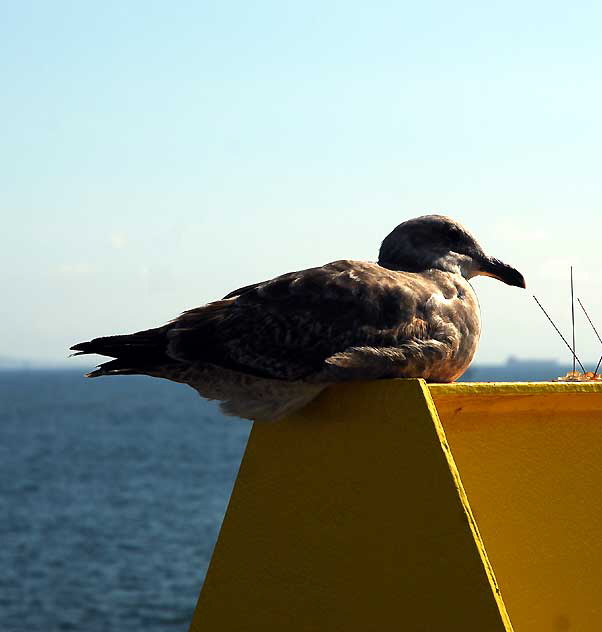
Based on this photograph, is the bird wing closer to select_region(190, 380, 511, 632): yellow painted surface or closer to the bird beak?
select_region(190, 380, 511, 632): yellow painted surface

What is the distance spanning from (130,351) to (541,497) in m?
1.80

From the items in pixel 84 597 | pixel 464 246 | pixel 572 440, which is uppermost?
pixel 464 246

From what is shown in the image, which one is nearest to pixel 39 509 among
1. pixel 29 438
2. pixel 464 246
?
pixel 29 438

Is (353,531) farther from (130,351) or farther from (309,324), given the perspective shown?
(130,351)

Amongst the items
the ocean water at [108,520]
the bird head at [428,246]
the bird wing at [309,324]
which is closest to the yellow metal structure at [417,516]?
the bird wing at [309,324]

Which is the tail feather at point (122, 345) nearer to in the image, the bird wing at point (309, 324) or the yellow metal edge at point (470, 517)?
the bird wing at point (309, 324)

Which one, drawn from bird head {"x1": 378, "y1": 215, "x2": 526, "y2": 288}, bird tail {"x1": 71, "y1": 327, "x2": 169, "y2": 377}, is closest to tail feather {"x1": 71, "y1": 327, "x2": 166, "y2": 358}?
bird tail {"x1": 71, "y1": 327, "x2": 169, "y2": 377}

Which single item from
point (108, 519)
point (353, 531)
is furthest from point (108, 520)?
point (353, 531)

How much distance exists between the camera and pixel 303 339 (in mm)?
4602

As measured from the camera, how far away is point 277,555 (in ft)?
13.8

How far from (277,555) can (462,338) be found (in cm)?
130

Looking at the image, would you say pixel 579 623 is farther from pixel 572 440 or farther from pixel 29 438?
pixel 29 438

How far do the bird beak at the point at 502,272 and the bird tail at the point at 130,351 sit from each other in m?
1.62

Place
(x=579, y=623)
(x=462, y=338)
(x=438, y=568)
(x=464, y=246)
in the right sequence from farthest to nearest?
(x=464, y=246), (x=462, y=338), (x=579, y=623), (x=438, y=568)
